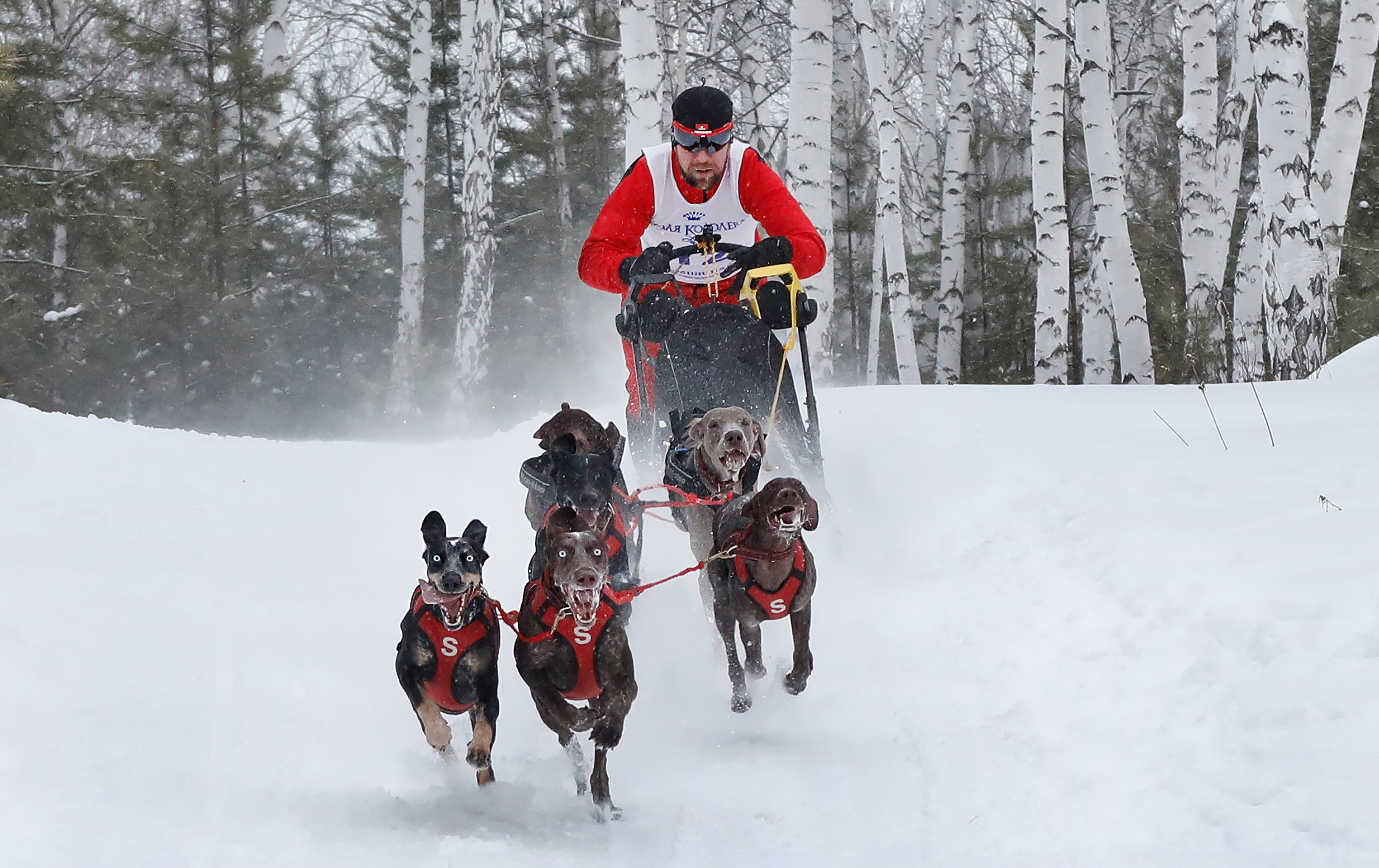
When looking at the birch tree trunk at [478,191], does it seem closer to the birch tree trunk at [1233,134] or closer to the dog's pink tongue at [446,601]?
the birch tree trunk at [1233,134]

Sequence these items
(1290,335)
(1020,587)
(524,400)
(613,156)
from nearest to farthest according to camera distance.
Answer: (1020,587)
(1290,335)
(524,400)
(613,156)

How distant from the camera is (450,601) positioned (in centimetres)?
355

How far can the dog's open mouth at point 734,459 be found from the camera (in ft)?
15.3

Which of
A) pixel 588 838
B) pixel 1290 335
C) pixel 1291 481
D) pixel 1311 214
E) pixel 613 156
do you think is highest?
pixel 613 156

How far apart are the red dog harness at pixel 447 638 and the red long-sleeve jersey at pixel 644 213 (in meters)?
2.45

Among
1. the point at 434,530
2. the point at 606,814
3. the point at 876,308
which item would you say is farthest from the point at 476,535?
the point at 876,308

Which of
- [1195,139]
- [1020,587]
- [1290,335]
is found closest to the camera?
[1020,587]

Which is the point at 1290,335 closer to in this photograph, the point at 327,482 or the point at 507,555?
the point at 507,555

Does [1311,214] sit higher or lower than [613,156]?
lower

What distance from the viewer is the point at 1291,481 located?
13.9 ft

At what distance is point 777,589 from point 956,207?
1272 cm

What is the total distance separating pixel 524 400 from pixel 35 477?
12988mm

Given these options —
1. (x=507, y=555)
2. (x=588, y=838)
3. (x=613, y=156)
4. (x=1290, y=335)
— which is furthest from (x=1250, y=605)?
(x=613, y=156)

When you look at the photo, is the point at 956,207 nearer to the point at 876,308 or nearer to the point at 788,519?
the point at 876,308
